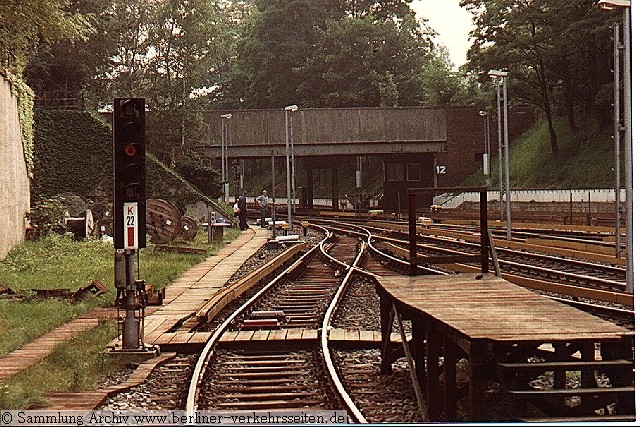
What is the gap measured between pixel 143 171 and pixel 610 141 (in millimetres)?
6646

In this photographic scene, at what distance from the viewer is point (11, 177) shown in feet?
53.4

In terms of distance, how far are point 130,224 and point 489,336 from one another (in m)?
4.01

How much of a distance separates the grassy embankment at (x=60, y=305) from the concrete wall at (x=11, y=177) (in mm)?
300

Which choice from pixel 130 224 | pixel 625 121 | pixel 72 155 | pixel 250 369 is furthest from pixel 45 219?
pixel 625 121

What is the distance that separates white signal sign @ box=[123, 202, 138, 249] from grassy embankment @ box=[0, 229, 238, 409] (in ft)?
3.20

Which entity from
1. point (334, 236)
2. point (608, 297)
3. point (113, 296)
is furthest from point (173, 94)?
point (608, 297)

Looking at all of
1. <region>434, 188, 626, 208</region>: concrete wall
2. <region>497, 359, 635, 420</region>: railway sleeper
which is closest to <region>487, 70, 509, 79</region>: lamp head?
<region>434, 188, 626, 208</region>: concrete wall

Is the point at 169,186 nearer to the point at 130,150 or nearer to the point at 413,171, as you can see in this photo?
the point at 413,171

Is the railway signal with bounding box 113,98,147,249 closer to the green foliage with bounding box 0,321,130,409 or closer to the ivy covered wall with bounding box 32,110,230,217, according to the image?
the green foliage with bounding box 0,321,130,409

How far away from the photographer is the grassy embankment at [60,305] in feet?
24.6

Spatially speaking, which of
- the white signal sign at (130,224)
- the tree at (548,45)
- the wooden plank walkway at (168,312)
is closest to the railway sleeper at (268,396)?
the wooden plank walkway at (168,312)

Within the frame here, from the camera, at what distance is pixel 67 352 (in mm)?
8625

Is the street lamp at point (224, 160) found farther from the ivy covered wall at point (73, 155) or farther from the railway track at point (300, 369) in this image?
the railway track at point (300, 369)

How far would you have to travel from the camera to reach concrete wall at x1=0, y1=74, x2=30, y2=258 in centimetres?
1526
